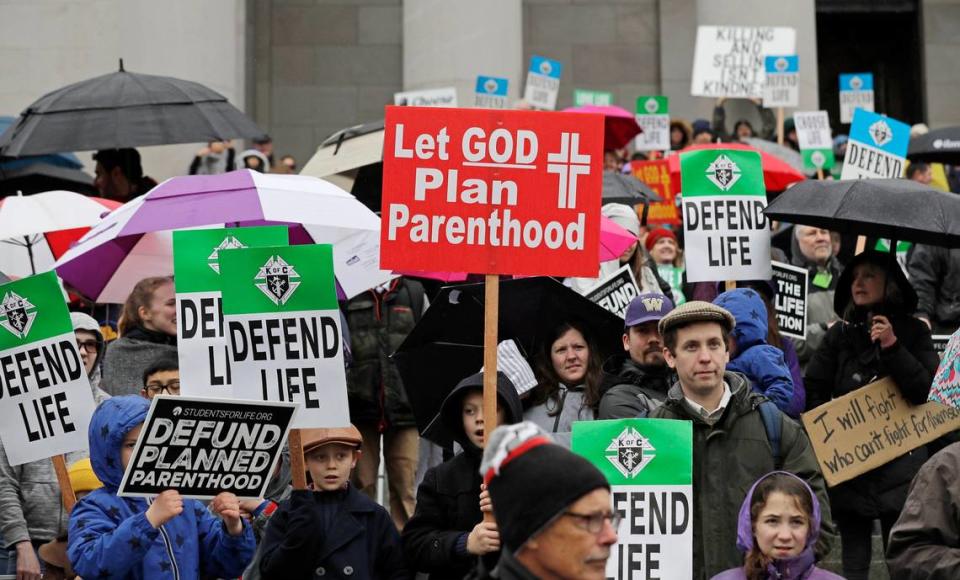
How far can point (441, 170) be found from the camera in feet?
26.2

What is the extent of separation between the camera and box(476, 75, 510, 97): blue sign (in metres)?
20.0

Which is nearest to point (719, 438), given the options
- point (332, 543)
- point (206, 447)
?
point (332, 543)

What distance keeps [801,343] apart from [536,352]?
3.08 meters

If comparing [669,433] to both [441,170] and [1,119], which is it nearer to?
[441,170]

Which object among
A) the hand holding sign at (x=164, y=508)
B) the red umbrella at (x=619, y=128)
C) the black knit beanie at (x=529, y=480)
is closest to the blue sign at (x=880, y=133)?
the red umbrella at (x=619, y=128)

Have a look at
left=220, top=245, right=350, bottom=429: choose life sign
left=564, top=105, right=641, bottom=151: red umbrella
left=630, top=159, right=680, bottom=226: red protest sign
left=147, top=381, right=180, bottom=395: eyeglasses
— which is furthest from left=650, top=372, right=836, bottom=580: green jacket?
left=564, top=105, right=641, bottom=151: red umbrella

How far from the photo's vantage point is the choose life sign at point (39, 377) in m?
8.48

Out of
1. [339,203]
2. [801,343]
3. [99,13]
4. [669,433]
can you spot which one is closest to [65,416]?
[339,203]

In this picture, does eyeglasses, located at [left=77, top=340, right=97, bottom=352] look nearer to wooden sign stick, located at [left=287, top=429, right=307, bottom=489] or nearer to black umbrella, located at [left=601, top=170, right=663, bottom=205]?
wooden sign stick, located at [left=287, top=429, right=307, bottom=489]

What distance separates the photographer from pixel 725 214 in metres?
10.6

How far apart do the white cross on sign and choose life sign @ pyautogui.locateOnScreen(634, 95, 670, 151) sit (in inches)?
473

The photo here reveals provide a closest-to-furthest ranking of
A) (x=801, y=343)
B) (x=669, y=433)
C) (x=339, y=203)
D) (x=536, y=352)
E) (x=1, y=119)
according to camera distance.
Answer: (x=669, y=433) → (x=536, y=352) → (x=339, y=203) → (x=801, y=343) → (x=1, y=119)

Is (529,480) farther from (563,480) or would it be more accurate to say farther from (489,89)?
(489,89)

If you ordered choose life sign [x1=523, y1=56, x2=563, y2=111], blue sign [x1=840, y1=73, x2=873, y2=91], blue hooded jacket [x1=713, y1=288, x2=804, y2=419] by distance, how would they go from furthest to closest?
choose life sign [x1=523, y1=56, x2=563, y2=111]
blue sign [x1=840, y1=73, x2=873, y2=91]
blue hooded jacket [x1=713, y1=288, x2=804, y2=419]
